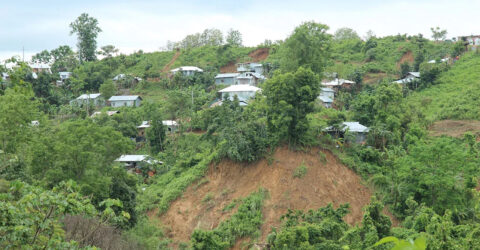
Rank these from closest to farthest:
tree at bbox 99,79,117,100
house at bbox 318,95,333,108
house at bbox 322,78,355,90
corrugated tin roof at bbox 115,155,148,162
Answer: corrugated tin roof at bbox 115,155,148,162 < house at bbox 318,95,333,108 < house at bbox 322,78,355,90 < tree at bbox 99,79,117,100

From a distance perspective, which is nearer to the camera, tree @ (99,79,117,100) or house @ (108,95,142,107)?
house @ (108,95,142,107)

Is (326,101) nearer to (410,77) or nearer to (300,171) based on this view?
(410,77)

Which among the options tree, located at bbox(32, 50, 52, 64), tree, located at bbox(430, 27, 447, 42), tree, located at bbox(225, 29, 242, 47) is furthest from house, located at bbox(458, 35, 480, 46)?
tree, located at bbox(32, 50, 52, 64)

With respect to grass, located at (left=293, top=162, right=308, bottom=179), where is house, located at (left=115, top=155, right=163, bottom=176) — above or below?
below

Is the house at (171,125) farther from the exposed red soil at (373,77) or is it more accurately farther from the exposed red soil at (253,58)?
the exposed red soil at (373,77)

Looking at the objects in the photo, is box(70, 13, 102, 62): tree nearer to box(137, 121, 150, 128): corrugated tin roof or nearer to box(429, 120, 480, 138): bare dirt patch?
box(137, 121, 150, 128): corrugated tin roof

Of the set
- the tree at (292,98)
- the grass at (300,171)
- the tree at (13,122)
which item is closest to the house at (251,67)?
the tree at (292,98)

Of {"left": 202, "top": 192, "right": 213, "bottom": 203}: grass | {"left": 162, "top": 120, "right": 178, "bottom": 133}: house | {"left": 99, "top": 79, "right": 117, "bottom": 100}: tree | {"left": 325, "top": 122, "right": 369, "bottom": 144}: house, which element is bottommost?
{"left": 202, "top": 192, "right": 213, "bottom": 203}: grass
